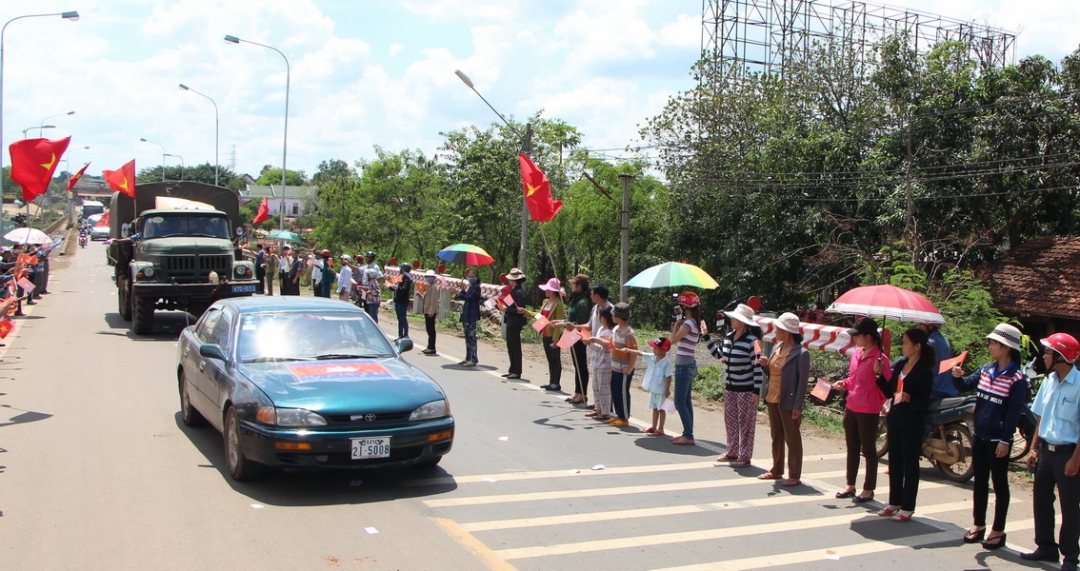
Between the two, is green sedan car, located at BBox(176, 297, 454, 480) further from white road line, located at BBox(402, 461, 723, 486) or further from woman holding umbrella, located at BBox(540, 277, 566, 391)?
woman holding umbrella, located at BBox(540, 277, 566, 391)

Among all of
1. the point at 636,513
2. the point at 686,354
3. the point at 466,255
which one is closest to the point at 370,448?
the point at 636,513

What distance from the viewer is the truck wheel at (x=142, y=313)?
17.3 metres

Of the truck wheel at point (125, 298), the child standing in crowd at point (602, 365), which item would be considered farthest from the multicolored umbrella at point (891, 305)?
the truck wheel at point (125, 298)

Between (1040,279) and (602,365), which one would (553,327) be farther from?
(1040,279)

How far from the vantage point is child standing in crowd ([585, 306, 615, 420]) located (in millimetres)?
10578

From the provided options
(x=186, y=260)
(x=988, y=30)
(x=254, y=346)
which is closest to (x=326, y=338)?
(x=254, y=346)

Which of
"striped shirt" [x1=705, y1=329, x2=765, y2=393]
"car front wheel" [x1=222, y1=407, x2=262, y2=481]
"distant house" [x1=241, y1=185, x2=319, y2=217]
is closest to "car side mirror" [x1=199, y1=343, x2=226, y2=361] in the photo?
"car front wheel" [x1=222, y1=407, x2=262, y2=481]

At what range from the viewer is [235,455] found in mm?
7359

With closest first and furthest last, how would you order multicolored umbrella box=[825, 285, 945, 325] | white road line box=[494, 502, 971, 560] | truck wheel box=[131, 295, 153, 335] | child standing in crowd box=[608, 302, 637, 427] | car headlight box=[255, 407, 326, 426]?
→ 1. white road line box=[494, 502, 971, 560]
2. car headlight box=[255, 407, 326, 426]
3. multicolored umbrella box=[825, 285, 945, 325]
4. child standing in crowd box=[608, 302, 637, 427]
5. truck wheel box=[131, 295, 153, 335]

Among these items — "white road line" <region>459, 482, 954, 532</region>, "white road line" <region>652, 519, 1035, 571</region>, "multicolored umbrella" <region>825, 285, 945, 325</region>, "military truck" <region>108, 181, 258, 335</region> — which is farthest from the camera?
"military truck" <region>108, 181, 258, 335</region>

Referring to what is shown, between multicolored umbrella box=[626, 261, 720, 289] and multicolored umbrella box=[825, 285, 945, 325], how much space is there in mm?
2433

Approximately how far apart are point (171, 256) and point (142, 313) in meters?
1.26

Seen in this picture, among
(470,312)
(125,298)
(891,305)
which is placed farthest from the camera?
(125,298)

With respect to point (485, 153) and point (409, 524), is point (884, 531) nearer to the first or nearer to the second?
point (409, 524)
